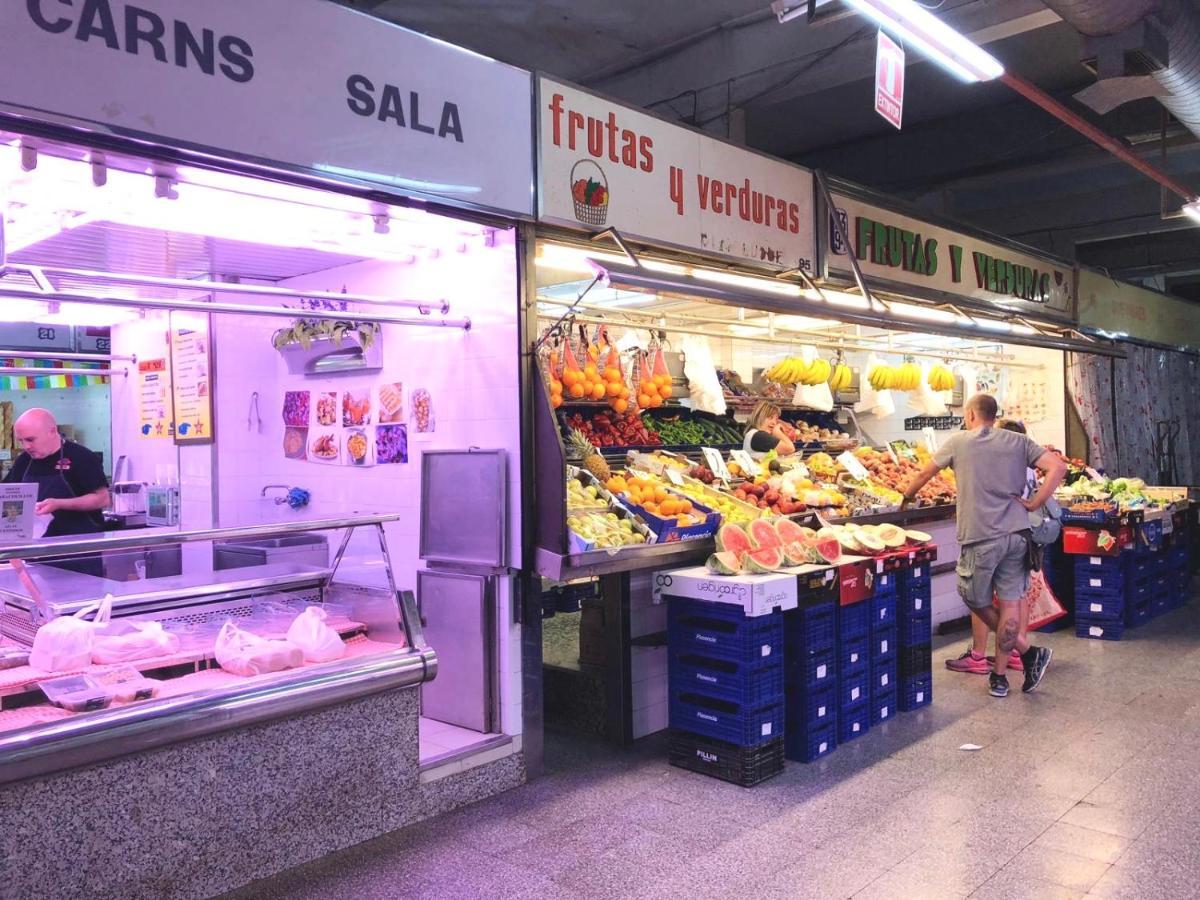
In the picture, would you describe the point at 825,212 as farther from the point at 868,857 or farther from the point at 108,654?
the point at 108,654

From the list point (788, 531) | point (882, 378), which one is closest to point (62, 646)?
point (788, 531)

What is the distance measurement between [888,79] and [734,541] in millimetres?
2505

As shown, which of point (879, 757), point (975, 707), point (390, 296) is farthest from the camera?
point (975, 707)

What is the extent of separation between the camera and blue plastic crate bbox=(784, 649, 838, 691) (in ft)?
16.7

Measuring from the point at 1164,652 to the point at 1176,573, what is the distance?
7.57ft

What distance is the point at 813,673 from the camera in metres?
5.12

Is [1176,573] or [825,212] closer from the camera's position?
[825,212]

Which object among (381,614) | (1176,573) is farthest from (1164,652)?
(381,614)

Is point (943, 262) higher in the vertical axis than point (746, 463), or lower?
higher

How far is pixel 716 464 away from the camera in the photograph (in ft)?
23.5

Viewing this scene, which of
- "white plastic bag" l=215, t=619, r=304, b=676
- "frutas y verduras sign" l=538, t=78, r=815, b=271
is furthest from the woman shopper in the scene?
"white plastic bag" l=215, t=619, r=304, b=676

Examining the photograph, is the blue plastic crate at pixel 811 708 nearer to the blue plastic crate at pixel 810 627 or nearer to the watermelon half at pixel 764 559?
the blue plastic crate at pixel 810 627

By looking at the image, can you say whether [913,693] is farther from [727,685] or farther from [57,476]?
[57,476]

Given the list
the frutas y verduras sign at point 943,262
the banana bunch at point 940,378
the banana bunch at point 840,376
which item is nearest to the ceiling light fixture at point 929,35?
the frutas y verduras sign at point 943,262
